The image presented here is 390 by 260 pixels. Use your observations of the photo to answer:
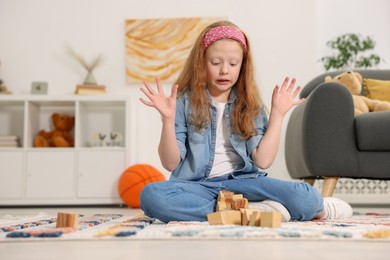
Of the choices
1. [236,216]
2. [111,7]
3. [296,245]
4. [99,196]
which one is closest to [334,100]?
[236,216]

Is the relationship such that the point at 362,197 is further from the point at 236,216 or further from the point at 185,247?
the point at 185,247

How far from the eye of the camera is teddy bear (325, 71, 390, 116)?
9.03 feet

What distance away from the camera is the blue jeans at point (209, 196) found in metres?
1.57

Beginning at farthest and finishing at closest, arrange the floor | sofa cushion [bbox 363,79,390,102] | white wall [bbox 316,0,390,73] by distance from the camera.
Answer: white wall [bbox 316,0,390,73] → sofa cushion [bbox 363,79,390,102] → the floor

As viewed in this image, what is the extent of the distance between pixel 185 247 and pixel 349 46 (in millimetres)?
3317

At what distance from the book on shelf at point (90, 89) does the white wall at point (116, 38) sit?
24cm

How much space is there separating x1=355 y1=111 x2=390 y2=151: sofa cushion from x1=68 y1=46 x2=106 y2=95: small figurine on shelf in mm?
1992

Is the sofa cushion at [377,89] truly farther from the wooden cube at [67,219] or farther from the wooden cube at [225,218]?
the wooden cube at [67,219]

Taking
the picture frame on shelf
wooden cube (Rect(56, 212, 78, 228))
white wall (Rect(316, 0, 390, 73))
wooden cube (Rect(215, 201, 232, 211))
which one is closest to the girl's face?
wooden cube (Rect(215, 201, 232, 211))

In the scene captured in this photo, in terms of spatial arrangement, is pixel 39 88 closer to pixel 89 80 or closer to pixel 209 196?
pixel 89 80

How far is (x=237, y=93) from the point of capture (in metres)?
1.80

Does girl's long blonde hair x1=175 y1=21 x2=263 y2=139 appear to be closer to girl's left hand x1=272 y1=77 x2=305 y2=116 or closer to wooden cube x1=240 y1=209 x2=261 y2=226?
girl's left hand x1=272 y1=77 x2=305 y2=116

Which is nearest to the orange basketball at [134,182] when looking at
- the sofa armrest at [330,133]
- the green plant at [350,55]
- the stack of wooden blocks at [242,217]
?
the sofa armrest at [330,133]

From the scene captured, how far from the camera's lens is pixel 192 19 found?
405cm
